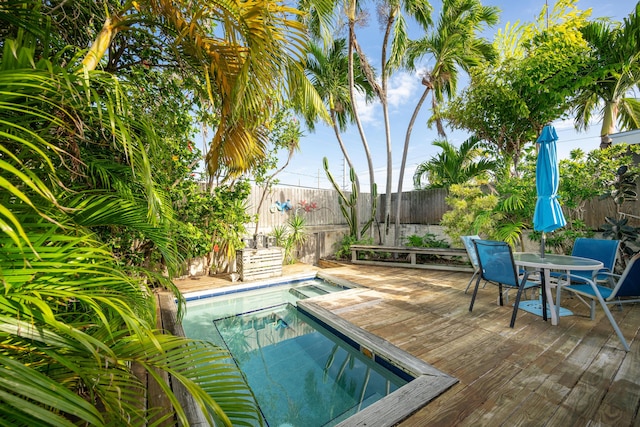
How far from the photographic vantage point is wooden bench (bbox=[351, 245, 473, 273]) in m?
5.74

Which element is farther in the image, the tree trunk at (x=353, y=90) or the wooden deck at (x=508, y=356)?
the tree trunk at (x=353, y=90)

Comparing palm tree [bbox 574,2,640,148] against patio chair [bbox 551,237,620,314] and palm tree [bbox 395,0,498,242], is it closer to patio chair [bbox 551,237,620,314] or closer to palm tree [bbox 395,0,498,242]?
palm tree [bbox 395,0,498,242]

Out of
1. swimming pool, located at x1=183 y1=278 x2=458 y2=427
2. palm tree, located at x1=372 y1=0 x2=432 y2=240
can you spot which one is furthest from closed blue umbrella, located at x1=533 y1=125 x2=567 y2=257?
palm tree, located at x1=372 y1=0 x2=432 y2=240

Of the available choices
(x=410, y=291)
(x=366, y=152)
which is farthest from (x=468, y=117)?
(x=410, y=291)

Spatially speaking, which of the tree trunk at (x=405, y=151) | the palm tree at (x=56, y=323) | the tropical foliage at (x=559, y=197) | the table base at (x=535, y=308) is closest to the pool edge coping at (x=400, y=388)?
the palm tree at (x=56, y=323)

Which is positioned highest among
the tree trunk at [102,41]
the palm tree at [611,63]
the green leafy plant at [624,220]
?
the palm tree at [611,63]

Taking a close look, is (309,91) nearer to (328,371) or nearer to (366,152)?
(328,371)

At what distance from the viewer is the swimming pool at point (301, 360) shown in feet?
6.78

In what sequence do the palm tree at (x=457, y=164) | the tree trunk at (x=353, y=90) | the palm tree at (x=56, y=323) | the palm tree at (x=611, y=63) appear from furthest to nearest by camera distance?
the palm tree at (x=457, y=164) → the tree trunk at (x=353, y=90) → the palm tree at (x=611, y=63) → the palm tree at (x=56, y=323)

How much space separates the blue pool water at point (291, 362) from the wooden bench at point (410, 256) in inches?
118

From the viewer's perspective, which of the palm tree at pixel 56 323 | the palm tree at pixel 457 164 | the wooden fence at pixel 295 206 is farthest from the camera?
the palm tree at pixel 457 164

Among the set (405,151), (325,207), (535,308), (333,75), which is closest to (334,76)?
(333,75)

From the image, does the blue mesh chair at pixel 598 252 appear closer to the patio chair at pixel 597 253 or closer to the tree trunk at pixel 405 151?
the patio chair at pixel 597 253

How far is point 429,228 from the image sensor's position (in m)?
8.50
